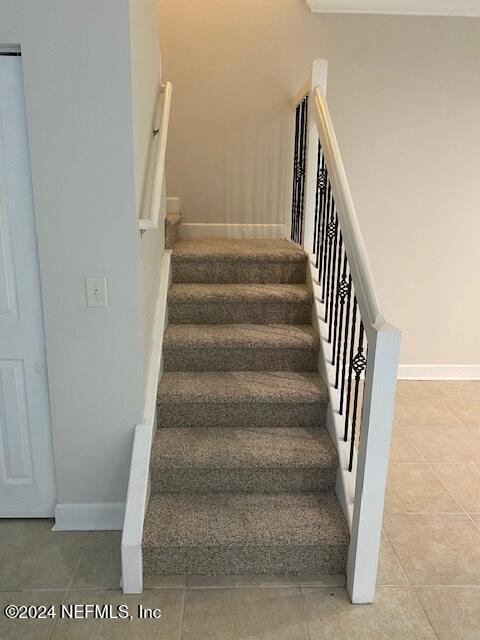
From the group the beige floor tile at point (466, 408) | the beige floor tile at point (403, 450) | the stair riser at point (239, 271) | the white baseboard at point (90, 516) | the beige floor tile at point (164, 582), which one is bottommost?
the beige floor tile at point (466, 408)

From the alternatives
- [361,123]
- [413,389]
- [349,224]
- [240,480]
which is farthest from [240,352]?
[361,123]

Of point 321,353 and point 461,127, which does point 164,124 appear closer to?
point 321,353

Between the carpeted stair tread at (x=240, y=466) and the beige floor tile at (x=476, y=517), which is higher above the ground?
the carpeted stair tread at (x=240, y=466)

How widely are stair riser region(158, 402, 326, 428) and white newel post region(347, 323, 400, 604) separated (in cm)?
59

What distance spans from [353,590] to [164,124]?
2266 millimetres

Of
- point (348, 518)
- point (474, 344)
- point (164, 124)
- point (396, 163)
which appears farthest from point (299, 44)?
point (348, 518)

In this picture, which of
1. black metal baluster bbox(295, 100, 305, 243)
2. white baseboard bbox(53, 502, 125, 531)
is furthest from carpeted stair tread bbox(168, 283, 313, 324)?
white baseboard bbox(53, 502, 125, 531)

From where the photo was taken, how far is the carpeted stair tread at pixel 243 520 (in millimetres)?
2113

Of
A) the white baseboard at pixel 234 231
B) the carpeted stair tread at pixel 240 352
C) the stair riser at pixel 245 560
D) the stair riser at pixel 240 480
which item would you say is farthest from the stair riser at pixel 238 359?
the white baseboard at pixel 234 231

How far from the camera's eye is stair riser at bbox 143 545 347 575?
211 cm

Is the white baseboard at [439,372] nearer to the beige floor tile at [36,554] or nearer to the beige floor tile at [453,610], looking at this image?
the beige floor tile at [453,610]

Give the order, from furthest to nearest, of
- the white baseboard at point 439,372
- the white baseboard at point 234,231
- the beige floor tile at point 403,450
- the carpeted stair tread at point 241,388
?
the white baseboard at point 439,372, the white baseboard at point 234,231, the beige floor tile at point 403,450, the carpeted stair tread at point 241,388

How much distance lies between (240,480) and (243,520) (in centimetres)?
20

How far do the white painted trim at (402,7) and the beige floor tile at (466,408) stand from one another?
284 centimetres
